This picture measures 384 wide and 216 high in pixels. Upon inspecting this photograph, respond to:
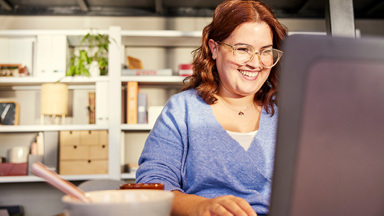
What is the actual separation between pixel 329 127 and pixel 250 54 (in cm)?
96

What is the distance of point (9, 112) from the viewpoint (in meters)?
3.60

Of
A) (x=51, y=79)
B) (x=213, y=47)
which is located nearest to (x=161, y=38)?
(x=51, y=79)

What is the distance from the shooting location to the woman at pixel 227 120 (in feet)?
3.89

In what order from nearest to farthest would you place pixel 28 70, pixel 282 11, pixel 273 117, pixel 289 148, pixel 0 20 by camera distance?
pixel 289 148, pixel 273 117, pixel 28 70, pixel 0 20, pixel 282 11

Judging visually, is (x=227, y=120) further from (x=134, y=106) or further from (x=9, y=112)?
(x=9, y=112)

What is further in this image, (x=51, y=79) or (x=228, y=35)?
(x=51, y=79)

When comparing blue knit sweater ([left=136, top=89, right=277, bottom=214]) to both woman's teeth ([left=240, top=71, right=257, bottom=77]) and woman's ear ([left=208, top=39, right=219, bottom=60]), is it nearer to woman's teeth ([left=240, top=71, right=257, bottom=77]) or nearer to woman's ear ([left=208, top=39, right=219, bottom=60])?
woman's teeth ([left=240, top=71, right=257, bottom=77])

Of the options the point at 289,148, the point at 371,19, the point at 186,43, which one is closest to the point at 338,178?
the point at 289,148

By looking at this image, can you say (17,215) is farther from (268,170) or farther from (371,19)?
(371,19)

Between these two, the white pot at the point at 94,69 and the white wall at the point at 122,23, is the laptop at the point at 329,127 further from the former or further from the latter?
the white wall at the point at 122,23

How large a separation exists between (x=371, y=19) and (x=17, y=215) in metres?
4.32

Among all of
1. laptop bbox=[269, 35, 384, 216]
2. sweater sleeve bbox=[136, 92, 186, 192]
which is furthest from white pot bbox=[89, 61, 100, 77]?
laptop bbox=[269, 35, 384, 216]

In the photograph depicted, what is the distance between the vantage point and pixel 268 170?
1.21 m

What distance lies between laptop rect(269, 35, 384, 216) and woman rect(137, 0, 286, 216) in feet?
2.30
